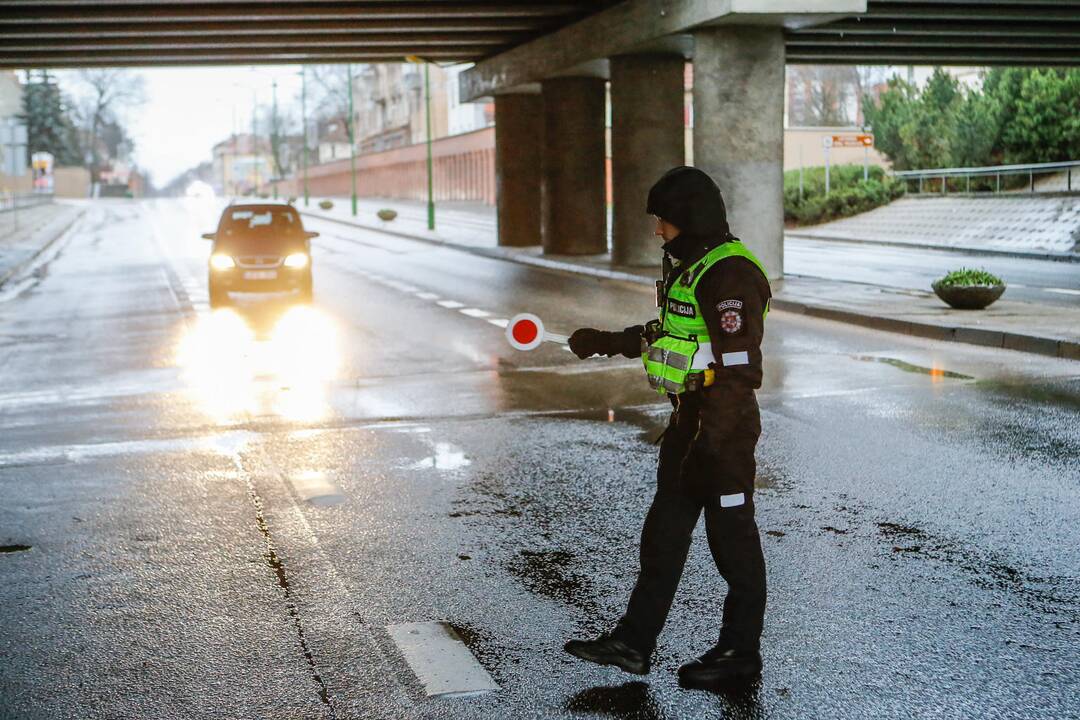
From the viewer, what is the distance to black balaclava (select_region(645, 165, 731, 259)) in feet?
14.5

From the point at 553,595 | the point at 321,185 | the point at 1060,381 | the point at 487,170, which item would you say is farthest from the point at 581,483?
the point at 321,185

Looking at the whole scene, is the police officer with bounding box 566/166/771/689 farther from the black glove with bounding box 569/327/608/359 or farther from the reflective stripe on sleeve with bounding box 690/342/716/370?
the black glove with bounding box 569/327/608/359

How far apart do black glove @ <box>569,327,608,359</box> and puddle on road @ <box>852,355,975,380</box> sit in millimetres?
7977

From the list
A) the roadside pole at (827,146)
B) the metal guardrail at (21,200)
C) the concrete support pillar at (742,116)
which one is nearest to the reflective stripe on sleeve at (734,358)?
the concrete support pillar at (742,116)

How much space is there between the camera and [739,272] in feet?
14.2

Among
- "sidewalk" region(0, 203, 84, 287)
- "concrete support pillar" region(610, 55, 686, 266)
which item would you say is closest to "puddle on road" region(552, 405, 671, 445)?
"concrete support pillar" region(610, 55, 686, 266)

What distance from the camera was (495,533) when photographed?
22.0ft

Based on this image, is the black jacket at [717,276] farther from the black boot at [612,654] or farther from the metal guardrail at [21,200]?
the metal guardrail at [21,200]

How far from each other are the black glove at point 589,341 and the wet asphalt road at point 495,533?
3.66 feet

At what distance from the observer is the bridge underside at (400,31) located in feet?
80.0

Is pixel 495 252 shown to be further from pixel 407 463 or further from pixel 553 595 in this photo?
pixel 553 595

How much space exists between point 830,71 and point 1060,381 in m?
94.6

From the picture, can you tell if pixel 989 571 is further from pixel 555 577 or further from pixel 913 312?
pixel 913 312

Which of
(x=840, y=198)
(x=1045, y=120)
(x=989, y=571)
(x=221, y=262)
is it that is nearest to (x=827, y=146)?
(x=840, y=198)
